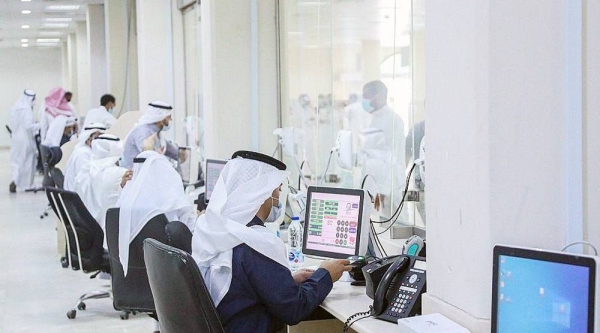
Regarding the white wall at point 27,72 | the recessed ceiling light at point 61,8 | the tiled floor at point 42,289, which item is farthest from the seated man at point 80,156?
the white wall at point 27,72

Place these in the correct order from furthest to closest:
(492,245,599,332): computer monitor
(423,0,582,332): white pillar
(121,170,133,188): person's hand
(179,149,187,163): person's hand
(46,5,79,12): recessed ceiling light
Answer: (46,5,79,12): recessed ceiling light, (179,149,187,163): person's hand, (121,170,133,188): person's hand, (423,0,582,332): white pillar, (492,245,599,332): computer monitor

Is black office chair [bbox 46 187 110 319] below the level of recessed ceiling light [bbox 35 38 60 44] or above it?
below

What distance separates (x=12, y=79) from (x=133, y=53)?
14.4 meters

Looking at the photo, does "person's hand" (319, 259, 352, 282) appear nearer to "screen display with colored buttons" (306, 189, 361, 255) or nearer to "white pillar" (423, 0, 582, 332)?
"screen display with colored buttons" (306, 189, 361, 255)

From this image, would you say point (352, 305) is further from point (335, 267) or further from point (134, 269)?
point (134, 269)

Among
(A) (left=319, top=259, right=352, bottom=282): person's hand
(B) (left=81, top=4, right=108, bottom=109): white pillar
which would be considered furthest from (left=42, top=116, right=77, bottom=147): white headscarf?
(A) (left=319, top=259, right=352, bottom=282): person's hand

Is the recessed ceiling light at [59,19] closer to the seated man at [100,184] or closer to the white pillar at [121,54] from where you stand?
the white pillar at [121,54]

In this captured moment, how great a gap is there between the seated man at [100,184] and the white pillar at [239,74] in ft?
2.40

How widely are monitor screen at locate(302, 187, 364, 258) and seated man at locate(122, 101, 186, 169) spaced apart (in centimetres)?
307

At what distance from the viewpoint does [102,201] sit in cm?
597

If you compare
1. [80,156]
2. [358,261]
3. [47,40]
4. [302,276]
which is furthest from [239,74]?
[47,40]

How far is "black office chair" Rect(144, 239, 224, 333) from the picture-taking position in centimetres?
258

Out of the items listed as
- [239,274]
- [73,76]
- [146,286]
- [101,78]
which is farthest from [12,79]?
[239,274]

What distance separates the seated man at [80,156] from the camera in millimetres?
7070
